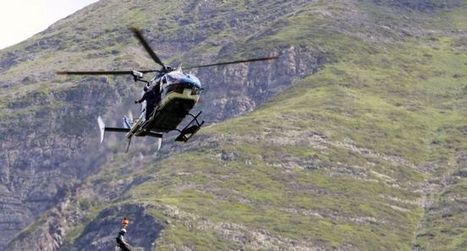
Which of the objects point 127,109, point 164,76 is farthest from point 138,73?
point 127,109

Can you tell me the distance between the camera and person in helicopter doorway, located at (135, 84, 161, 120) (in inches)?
3964

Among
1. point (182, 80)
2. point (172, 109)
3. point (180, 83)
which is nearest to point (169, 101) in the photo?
point (172, 109)

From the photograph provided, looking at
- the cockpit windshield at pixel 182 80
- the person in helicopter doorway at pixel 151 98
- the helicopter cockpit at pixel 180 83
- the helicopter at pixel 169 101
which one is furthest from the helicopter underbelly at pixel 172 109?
the person in helicopter doorway at pixel 151 98

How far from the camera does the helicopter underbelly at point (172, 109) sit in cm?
9775

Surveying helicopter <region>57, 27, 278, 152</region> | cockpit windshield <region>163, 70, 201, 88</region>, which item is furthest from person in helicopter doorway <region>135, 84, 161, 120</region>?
cockpit windshield <region>163, 70, 201, 88</region>

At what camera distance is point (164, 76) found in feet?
328

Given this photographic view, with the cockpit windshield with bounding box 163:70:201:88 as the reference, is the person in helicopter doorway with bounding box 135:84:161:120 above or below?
below

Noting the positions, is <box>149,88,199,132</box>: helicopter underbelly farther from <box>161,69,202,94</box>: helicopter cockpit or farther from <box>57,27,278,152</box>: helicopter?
<box>161,69,202,94</box>: helicopter cockpit

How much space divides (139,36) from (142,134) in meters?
14.6

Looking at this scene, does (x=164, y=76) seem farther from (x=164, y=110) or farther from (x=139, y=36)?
(x=139, y=36)

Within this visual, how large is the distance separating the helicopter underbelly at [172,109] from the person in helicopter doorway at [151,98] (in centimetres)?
136

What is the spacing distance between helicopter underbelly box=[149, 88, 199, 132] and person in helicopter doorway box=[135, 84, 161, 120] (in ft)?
4.46

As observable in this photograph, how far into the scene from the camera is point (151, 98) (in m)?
102

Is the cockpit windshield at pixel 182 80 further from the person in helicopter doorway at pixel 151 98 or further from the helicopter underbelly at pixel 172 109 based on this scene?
the person in helicopter doorway at pixel 151 98
